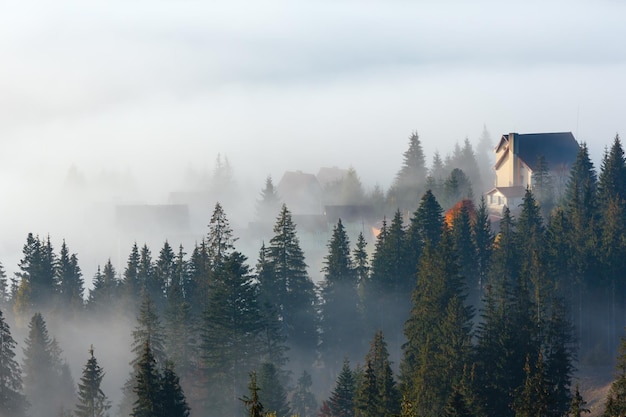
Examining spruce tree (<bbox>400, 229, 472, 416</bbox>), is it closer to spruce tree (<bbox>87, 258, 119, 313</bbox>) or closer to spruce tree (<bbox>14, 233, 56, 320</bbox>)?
spruce tree (<bbox>87, 258, 119, 313</bbox>)

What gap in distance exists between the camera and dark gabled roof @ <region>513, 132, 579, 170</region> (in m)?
121

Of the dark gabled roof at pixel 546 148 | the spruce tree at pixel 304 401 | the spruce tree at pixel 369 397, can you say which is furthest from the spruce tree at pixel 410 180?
the spruce tree at pixel 369 397

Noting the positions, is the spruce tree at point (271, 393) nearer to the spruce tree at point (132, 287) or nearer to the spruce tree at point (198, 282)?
the spruce tree at point (198, 282)

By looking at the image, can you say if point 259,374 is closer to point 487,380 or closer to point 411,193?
point 487,380

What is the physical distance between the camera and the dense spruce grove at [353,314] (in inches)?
2432

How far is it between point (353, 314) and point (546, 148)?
1819 inches

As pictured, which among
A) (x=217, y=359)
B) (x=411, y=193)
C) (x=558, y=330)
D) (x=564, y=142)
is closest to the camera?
(x=558, y=330)

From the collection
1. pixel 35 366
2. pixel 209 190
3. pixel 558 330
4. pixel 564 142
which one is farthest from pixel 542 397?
pixel 209 190

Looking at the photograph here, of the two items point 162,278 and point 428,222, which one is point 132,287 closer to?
point 162,278

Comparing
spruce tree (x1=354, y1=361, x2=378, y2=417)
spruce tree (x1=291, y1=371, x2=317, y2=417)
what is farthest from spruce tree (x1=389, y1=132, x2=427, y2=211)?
spruce tree (x1=354, y1=361, x2=378, y2=417)

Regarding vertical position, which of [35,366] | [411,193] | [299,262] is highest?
[411,193]

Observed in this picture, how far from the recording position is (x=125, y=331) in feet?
293

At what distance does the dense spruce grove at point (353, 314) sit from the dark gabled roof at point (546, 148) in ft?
67.3

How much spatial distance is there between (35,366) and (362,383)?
37.2 metres
